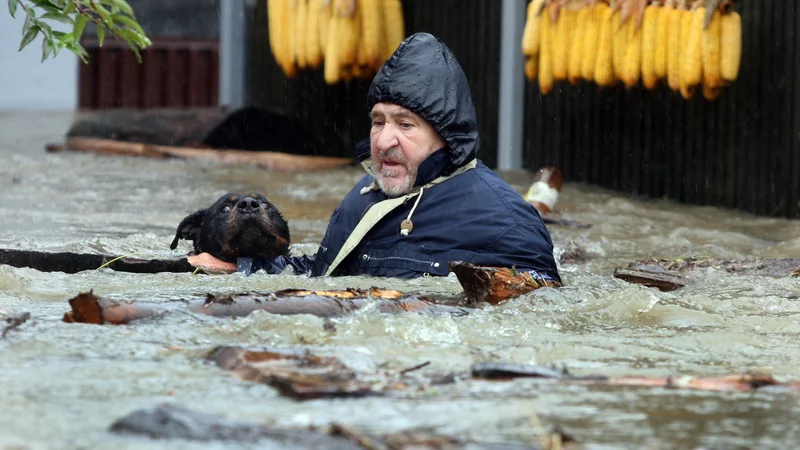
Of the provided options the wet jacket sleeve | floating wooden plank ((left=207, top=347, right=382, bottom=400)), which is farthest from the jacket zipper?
floating wooden plank ((left=207, top=347, right=382, bottom=400))

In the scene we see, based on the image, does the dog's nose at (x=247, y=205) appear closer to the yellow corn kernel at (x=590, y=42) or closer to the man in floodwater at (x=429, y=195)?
the man in floodwater at (x=429, y=195)

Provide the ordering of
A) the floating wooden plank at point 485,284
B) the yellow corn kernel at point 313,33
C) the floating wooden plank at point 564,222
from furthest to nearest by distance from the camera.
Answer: the yellow corn kernel at point 313,33
the floating wooden plank at point 564,222
the floating wooden plank at point 485,284

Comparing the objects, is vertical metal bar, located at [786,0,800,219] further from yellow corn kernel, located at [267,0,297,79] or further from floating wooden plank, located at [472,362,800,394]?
floating wooden plank, located at [472,362,800,394]

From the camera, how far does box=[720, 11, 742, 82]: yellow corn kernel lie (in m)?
9.05

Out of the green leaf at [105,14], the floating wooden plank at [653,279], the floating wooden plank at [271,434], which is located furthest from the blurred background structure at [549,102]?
the floating wooden plank at [271,434]

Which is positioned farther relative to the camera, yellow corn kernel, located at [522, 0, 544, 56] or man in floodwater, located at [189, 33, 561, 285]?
yellow corn kernel, located at [522, 0, 544, 56]

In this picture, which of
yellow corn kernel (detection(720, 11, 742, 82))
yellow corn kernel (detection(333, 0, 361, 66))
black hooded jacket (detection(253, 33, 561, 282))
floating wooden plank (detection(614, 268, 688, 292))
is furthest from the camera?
yellow corn kernel (detection(333, 0, 361, 66))

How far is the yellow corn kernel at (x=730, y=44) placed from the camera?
9055 mm

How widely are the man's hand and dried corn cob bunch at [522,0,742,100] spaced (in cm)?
448

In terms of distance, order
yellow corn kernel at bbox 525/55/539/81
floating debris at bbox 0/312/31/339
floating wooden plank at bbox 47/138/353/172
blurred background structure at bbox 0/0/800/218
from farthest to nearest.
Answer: floating wooden plank at bbox 47/138/353/172, yellow corn kernel at bbox 525/55/539/81, blurred background structure at bbox 0/0/800/218, floating debris at bbox 0/312/31/339

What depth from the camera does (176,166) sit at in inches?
514

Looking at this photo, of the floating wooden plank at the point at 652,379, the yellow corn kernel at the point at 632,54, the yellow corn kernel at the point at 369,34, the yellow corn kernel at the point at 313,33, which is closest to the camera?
the floating wooden plank at the point at 652,379

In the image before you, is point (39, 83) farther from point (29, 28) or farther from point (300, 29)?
point (29, 28)

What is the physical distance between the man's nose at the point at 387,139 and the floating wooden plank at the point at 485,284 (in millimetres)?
923
